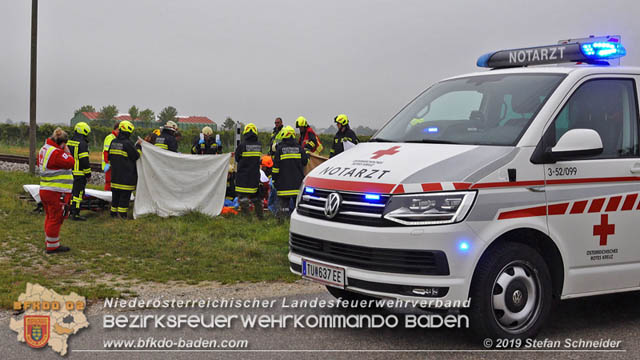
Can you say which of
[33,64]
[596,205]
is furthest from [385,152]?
[33,64]

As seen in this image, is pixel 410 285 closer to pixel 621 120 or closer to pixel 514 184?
pixel 514 184

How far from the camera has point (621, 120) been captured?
20.3 feet

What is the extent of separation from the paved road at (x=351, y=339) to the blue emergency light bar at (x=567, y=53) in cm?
249

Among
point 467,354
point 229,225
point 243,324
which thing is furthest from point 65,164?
point 467,354

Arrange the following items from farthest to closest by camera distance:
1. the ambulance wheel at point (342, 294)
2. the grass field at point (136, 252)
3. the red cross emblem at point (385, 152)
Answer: the grass field at point (136, 252)
the ambulance wheel at point (342, 294)
the red cross emblem at point (385, 152)

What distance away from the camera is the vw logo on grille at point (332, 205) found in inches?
217

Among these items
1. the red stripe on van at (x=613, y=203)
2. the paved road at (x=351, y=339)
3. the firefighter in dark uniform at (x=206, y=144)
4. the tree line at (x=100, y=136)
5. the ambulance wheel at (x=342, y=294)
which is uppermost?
the red stripe on van at (x=613, y=203)

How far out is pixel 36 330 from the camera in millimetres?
6031

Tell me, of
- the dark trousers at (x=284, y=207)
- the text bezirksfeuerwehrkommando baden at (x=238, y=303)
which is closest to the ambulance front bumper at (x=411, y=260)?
the text bezirksfeuerwehrkommando baden at (x=238, y=303)

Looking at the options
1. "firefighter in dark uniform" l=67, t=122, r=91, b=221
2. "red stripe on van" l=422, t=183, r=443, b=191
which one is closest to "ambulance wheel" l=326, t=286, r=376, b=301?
"red stripe on van" l=422, t=183, r=443, b=191

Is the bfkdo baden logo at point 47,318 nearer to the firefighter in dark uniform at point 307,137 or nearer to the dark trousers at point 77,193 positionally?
the dark trousers at point 77,193

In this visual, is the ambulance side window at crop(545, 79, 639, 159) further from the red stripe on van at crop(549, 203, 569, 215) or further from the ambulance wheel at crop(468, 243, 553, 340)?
the ambulance wheel at crop(468, 243, 553, 340)

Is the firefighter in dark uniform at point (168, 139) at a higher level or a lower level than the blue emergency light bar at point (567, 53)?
lower

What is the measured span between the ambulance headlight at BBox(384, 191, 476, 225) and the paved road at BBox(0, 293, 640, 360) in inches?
42.4
